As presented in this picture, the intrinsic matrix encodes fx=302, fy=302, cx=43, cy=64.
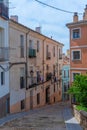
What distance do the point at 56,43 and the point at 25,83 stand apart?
1733cm

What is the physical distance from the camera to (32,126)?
55.5 feet

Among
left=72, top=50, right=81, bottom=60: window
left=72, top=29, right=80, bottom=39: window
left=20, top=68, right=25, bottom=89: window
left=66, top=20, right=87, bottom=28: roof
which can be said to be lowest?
left=20, top=68, right=25, bottom=89: window

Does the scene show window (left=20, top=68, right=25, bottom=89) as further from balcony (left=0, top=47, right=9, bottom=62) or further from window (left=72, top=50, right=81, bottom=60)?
window (left=72, top=50, right=81, bottom=60)

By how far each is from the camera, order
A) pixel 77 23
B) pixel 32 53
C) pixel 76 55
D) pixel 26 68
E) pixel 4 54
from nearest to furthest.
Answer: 1. pixel 4 54
2. pixel 26 68
3. pixel 32 53
4. pixel 77 23
5. pixel 76 55

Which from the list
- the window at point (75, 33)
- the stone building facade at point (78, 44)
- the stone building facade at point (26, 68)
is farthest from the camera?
the window at point (75, 33)

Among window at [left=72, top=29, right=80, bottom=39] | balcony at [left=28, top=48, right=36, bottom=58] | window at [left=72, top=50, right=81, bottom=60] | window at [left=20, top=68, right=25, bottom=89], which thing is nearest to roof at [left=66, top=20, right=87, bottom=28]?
window at [left=72, top=29, right=80, bottom=39]

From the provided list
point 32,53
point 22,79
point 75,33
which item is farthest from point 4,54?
point 75,33

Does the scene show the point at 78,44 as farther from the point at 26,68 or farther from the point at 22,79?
the point at 22,79

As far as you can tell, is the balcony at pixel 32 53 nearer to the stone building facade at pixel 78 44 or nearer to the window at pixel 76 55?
the stone building facade at pixel 78 44

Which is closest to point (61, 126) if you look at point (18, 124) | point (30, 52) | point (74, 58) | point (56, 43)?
point (18, 124)

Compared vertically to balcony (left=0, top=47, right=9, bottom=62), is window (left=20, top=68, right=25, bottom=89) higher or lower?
lower

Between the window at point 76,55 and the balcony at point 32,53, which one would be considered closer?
the balcony at point 32,53

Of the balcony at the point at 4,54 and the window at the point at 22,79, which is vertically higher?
the balcony at the point at 4,54

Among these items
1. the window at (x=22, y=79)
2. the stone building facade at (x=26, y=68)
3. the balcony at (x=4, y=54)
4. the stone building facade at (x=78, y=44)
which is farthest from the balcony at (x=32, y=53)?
the balcony at (x=4, y=54)
